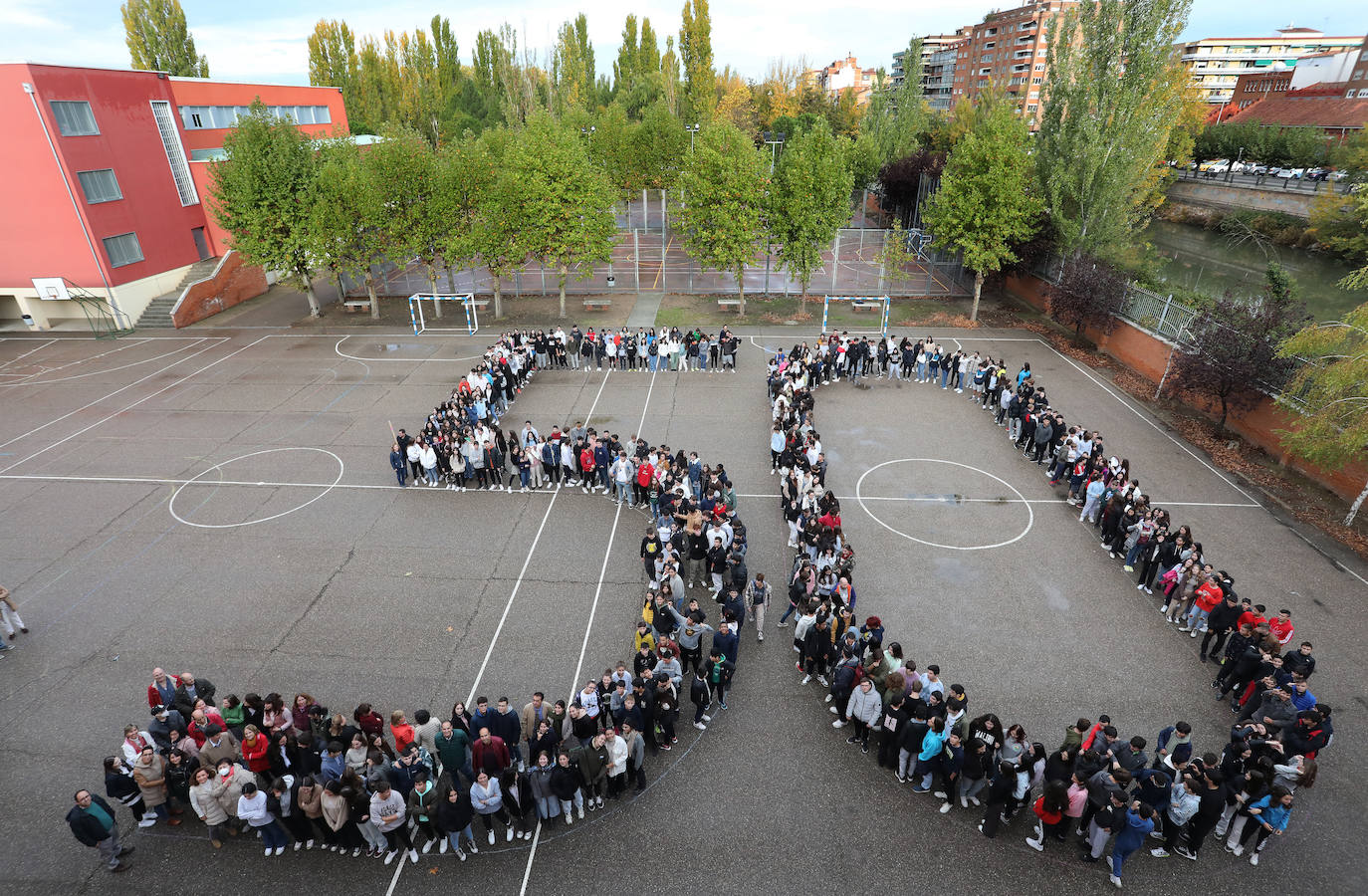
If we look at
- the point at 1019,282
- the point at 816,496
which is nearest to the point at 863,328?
the point at 1019,282

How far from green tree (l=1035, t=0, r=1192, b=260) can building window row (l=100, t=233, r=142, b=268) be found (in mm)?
42926

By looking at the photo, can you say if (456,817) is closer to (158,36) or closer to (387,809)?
(387,809)

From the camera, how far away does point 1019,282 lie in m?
35.4

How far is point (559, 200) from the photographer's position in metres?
30.6

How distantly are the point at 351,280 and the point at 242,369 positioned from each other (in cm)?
1518

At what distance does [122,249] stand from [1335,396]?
4482 centimetres

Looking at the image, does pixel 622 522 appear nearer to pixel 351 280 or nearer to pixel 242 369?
pixel 242 369

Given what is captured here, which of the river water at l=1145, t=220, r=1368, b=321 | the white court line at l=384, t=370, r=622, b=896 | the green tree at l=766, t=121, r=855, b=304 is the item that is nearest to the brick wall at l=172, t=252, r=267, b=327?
the green tree at l=766, t=121, r=855, b=304

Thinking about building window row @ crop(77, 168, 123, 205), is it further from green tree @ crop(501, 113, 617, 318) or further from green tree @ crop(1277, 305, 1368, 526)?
green tree @ crop(1277, 305, 1368, 526)

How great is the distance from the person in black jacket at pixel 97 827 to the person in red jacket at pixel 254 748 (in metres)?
1.46

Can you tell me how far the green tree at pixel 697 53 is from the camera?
76.6 metres

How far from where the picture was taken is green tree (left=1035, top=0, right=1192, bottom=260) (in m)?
27.1

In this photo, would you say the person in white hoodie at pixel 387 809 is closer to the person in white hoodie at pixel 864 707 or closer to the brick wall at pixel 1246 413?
the person in white hoodie at pixel 864 707

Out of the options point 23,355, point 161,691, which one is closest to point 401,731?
point 161,691
